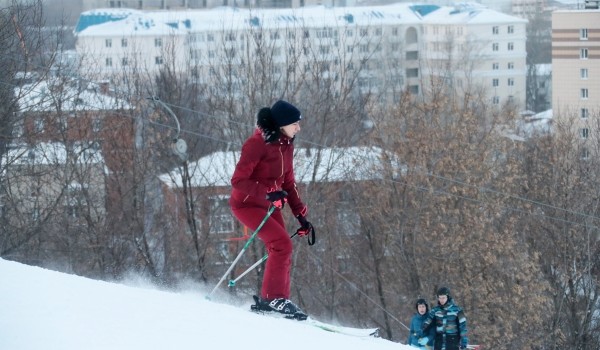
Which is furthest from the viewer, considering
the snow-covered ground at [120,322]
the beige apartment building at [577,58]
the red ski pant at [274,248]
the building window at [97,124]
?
the beige apartment building at [577,58]

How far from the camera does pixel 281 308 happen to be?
24.6 ft

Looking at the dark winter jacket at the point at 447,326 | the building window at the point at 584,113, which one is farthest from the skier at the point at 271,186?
the building window at the point at 584,113

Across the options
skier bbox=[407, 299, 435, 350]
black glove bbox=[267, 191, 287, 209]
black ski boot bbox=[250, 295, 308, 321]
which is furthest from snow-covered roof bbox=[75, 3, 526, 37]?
black glove bbox=[267, 191, 287, 209]

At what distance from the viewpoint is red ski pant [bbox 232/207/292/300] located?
7441mm

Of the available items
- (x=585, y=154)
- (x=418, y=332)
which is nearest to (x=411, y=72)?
(x=585, y=154)

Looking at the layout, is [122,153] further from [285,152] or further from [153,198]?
[285,152]

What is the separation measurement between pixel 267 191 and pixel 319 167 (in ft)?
65.6

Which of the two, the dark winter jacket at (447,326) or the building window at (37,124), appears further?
the building window at (37,124)

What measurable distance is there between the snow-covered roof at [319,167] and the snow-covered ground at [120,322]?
62.1 ft

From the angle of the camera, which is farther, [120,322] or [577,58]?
[577,58]

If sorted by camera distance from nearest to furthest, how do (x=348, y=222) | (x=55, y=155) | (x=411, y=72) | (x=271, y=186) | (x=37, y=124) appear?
(x=271, y=186)
(x=37, y=124)
(x=55, y=155)
(x=348, y=222)
(x=411, y=72)

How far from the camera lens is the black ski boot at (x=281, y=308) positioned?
7.46 m

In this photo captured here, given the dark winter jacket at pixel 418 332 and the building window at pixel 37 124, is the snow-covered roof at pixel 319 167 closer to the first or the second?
the building window at pixel 37 124

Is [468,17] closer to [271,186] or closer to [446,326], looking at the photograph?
[446,326]
